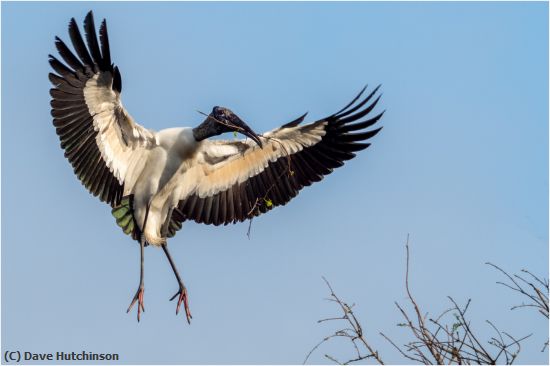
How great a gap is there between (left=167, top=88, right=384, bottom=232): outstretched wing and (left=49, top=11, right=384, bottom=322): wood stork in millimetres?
10

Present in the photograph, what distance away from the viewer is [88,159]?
8.52 m

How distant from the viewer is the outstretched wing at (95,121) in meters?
7.92

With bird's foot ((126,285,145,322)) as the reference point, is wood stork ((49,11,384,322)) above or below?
above

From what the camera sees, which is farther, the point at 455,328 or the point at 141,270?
the point at 141,270

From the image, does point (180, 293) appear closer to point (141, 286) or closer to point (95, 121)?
point (141, 286)

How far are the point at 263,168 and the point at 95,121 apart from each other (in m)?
1.90

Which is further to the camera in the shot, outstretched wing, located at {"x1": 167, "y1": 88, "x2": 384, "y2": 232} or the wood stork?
outstretched wing, located at {"x1": 167, "y1": 88, "x2": 384, "y2": 232}

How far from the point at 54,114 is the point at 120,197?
1155 mm

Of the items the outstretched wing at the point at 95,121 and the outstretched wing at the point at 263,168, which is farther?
the outstretched wing at the point at 263,168

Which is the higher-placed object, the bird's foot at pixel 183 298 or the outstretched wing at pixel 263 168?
the outstretched wing at pixel 263 168

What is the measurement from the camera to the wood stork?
812 centimetres

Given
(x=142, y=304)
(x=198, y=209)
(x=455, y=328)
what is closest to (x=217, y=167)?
(x=198, y=209)

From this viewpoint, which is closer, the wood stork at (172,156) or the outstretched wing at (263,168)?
the wood stork at (172,156)

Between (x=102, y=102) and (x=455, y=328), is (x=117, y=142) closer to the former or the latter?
(x=102, y=102)
